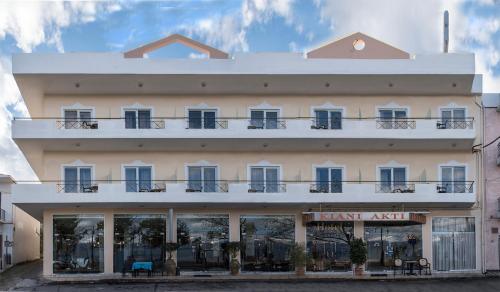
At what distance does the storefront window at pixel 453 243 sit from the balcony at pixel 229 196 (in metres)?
1.07

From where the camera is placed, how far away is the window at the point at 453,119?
25.8m

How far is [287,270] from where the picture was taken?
2530cm

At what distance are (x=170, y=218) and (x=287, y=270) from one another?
18.6 ft

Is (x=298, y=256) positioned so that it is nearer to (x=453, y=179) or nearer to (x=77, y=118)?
(x=453, y=179)

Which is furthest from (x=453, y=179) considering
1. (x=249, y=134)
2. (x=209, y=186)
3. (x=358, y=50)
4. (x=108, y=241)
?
(x=108, y=241)

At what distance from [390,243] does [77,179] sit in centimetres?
1392

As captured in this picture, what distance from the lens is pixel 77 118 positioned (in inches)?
999

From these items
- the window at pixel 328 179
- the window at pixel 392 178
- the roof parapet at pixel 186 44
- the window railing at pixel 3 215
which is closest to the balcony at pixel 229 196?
the window at pixel 328 179

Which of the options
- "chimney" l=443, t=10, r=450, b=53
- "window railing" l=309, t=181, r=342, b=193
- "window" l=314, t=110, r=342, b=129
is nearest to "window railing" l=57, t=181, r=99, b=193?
"window railing" l=309, t=181, r=342, b=193

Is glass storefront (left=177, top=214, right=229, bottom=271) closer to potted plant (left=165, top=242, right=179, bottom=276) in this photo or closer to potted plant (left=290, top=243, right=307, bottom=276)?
potted plant (left=165, top=242, right=179, bottom=276)

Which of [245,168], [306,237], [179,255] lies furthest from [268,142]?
[179,255]

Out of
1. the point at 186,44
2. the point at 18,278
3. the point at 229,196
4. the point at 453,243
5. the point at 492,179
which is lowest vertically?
the point at 18,278

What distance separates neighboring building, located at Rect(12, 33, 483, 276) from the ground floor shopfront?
0.06 meters

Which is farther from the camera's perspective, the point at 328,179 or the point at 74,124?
the point at 328,179
